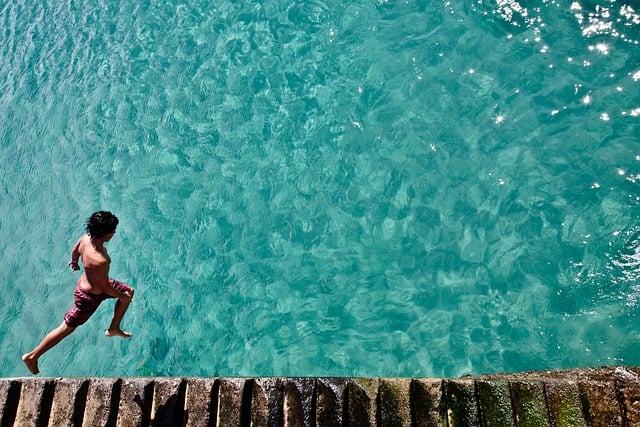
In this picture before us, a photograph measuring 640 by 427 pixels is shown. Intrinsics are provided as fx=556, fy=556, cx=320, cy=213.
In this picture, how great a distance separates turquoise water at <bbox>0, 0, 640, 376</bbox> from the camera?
7.14m

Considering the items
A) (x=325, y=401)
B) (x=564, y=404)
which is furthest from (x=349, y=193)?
(x=564, y=404)

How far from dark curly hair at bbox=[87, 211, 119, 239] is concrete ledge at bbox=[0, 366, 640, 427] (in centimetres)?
152

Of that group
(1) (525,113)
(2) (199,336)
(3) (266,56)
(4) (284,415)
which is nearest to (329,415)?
(4) (284,415)

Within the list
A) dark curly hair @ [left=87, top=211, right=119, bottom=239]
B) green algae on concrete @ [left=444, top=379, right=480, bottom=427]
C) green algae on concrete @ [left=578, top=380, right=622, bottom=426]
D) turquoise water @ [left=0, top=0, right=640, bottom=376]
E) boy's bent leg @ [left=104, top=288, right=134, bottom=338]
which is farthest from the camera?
turquoise water @ [left=0, top=0, right=640, bottom=376]

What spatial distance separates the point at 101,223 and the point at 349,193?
4.05 meters

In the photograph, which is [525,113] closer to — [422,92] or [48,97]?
[422,92]

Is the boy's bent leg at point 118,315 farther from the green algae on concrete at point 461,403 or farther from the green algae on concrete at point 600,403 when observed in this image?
the green algae on concrete at point 600,403

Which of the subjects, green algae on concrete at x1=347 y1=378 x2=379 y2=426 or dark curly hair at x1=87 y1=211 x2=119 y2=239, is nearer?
green algae on concrete at x1=347 y1=378 x2=379 y2=426

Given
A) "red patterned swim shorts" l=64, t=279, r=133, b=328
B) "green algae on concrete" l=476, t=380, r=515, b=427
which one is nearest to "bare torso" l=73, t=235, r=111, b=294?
"red patterned swim shorts" l=64, t=279, r=133, b=328

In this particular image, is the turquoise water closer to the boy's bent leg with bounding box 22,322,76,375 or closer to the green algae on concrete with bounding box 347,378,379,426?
the boy's bent leg with bounding box 22,322,76,375

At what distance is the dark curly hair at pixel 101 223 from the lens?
4941 millimetres

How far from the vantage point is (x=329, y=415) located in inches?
139

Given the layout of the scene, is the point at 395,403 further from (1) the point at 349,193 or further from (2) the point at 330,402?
(1) the point at 349,193

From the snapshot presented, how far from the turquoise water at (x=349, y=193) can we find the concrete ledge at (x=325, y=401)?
11.3ft
